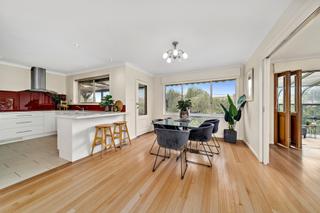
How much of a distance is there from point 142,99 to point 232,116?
3108 millimetres

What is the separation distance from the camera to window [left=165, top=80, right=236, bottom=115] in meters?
4.20

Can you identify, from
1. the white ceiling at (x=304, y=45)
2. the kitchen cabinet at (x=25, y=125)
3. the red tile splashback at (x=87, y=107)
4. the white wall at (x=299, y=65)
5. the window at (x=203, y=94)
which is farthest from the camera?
the red tile splashback at (x=87, y=107)

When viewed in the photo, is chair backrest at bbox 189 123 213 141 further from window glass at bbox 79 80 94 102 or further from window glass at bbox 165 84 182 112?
window glass at bbox 79 80 94 102

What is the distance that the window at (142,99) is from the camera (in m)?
4.64

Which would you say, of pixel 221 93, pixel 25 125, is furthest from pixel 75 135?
pixel 221 93

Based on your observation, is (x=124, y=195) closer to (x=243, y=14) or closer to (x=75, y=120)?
(x=75, y=120)

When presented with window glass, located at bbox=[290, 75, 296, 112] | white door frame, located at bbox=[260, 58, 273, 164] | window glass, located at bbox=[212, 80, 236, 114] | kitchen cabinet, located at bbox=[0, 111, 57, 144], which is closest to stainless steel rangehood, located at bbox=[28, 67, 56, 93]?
kitchen cabinet, located at bbox=[0, 111, 57, 144]

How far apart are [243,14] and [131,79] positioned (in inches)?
124

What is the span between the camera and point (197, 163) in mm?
2434

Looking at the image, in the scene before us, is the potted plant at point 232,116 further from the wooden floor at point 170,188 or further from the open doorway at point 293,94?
the wooden floor at point 170,188

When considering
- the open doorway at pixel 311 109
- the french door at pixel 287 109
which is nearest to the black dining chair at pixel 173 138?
the french door at pixel 287 109

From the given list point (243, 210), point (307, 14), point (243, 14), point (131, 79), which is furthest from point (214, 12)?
point (131, 79)

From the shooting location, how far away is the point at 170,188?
171 centimetres

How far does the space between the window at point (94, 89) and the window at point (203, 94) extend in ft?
7.73
